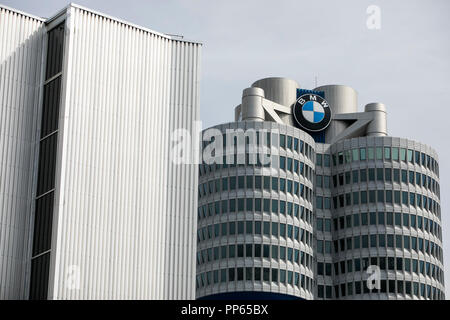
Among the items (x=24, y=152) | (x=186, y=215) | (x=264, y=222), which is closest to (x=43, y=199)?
(x=24, y=152)

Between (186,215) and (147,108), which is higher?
(147,108)

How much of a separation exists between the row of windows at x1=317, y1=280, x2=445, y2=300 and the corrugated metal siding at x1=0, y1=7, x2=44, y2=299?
420 ft

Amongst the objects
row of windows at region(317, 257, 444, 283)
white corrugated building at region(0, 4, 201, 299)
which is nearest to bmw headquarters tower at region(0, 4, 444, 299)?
white corrugated building at region(0, 4, 201, 299)

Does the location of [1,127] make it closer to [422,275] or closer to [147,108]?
[147,108]

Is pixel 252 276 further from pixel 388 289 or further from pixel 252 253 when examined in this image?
pixel 388 289

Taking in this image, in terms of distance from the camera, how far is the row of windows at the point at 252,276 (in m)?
179

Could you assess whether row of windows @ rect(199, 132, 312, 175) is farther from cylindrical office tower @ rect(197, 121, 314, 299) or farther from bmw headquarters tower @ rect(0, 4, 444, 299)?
bmw headquarters tower @ rect(0, 4, 444, 299)

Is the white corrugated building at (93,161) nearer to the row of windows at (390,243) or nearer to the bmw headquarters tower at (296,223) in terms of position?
the bmw headquarters tower at (296,223)

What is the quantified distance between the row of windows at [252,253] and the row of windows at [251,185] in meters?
11.3

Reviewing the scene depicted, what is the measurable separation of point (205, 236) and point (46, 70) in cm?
11788

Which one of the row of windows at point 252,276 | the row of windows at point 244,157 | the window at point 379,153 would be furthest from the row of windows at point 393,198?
the row of windows at point 252,276

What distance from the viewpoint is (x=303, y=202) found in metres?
192

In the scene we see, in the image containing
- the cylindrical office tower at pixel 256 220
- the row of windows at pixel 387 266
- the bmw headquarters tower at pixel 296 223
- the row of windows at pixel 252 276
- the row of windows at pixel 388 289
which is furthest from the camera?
the row of windows at pixel 387 266

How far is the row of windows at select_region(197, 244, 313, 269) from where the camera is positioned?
181 m
